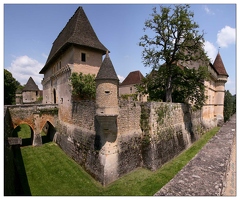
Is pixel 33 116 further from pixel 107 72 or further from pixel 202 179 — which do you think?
pixel 202 179

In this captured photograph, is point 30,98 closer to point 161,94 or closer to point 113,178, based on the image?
point 161,94

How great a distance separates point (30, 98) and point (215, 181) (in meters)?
35.5

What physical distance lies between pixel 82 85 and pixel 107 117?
5.57 metres

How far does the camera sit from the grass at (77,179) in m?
7.67

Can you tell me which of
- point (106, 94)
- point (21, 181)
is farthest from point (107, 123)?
point (21, 181)

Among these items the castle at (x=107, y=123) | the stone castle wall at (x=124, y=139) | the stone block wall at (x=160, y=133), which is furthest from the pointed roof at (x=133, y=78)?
the stone castle wall at (x=124, y=139)

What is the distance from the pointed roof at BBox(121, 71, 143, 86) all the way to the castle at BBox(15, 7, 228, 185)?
18018 mm

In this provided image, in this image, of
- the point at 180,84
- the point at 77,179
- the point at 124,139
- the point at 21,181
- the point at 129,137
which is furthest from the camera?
the point at 180,84

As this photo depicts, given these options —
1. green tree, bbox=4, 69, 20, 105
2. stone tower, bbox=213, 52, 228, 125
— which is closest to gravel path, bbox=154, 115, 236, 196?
stone tower, bbox=213, 52, 228, 125

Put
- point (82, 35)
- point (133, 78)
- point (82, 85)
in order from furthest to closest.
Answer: point (133, 78)
point (82, 35)
point (82, 85)

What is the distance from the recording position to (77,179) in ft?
28.7

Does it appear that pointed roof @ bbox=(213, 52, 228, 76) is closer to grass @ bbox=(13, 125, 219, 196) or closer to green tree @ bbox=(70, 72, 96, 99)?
grass @ bbox=(13, 125, 219, 196)

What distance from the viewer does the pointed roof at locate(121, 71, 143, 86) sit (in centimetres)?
3346

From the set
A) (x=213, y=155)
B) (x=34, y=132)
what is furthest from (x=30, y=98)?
(x=213, y=155)
